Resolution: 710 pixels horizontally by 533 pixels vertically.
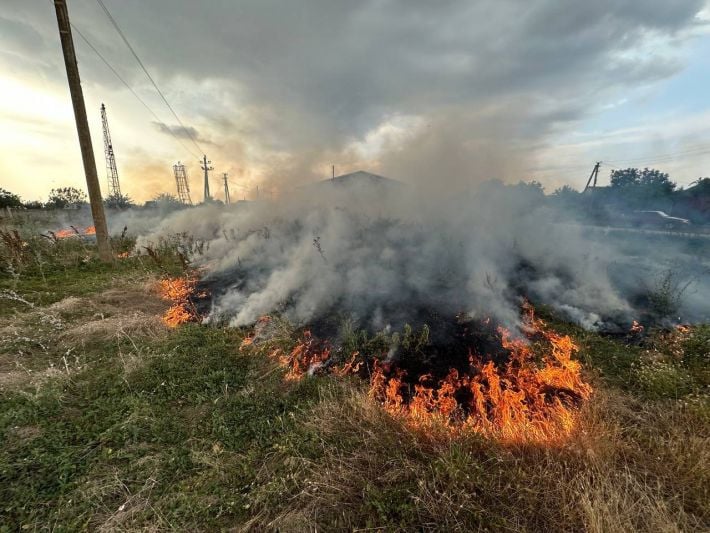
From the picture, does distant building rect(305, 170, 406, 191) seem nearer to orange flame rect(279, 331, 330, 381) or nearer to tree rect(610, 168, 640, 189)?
orange flame rect(279, 331, 330, 381)

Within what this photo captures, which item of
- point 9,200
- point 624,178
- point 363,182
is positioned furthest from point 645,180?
point 9,200

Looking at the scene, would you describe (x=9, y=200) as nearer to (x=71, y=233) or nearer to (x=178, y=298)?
(x=71, y=233)

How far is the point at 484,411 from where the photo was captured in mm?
4066

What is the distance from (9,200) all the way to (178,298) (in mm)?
36797

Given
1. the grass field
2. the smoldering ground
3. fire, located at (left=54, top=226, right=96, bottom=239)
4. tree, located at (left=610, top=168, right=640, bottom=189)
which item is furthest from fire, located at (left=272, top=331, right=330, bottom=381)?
tree, located at (left=610, top=168, right=640, bottom=189)

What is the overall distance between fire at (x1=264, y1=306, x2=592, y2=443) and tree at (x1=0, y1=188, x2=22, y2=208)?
40.4 metres

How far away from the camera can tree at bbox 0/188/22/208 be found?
2838 cm

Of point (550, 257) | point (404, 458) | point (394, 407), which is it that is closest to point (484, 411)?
point (394, 407)

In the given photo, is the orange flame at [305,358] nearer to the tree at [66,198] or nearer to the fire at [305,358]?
the fire at [305,358]

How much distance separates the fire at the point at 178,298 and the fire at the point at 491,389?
9.95 ft

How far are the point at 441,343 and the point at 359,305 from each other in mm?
2258

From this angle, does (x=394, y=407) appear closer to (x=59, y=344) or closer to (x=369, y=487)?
(x=369, y=487)

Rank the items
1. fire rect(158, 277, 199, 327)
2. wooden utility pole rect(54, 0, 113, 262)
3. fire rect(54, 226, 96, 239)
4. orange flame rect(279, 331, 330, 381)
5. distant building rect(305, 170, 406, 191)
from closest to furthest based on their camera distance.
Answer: orange flame rect(279, 331, 330, 381) < fire rect(158, 277, 199, 327) < wooden utility pole rect(54, 0, 113, 262) < distant building rect(305, 170, 406, 191) < fire rect(54, 226, 96, 239)

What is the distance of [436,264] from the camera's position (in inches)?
359
